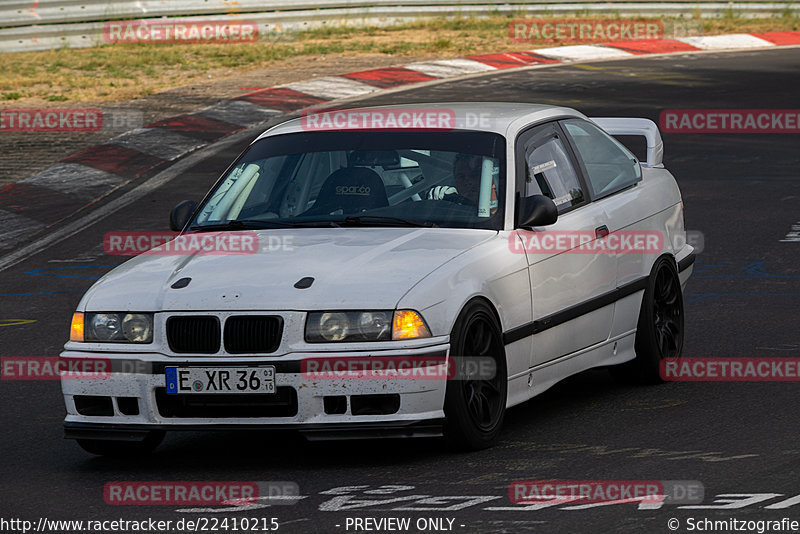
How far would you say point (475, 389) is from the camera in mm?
6426

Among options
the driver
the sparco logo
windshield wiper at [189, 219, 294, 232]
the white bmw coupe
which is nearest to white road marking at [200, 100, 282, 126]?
the white bmw coupe

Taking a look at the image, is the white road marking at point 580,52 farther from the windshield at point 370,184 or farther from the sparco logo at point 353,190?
the sparco logo at point 353,190

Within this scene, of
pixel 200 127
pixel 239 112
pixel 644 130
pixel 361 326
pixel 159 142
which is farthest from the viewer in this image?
pixel 239 112

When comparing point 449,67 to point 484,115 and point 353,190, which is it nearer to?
point 484,115

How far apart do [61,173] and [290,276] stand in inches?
397

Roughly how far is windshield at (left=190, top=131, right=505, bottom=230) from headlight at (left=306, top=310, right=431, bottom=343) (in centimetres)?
98

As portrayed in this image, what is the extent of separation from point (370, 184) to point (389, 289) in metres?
1.19

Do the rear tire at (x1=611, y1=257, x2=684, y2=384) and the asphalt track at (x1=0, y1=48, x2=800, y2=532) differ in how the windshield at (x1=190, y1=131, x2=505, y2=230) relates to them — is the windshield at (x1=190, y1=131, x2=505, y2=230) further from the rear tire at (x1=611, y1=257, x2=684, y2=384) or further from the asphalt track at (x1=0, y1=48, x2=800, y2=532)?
the rear tire at (x1=611, y1=257, x2=684, y2=384)

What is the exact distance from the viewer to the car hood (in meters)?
6.12

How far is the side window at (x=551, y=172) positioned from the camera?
737 centimetres

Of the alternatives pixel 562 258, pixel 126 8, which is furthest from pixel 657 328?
pixel 126 8

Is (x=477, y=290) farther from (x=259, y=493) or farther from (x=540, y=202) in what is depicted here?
(x=259, y=493)

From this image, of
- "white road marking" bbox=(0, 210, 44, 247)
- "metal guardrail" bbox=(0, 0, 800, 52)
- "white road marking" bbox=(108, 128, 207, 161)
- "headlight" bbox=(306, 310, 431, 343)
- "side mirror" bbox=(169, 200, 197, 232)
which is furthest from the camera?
"metal guardrail" bbox=(0, 0, 800, 52)

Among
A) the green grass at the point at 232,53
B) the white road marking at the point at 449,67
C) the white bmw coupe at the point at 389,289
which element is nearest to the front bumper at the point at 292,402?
the white bmw coupe at the point at 389,289
